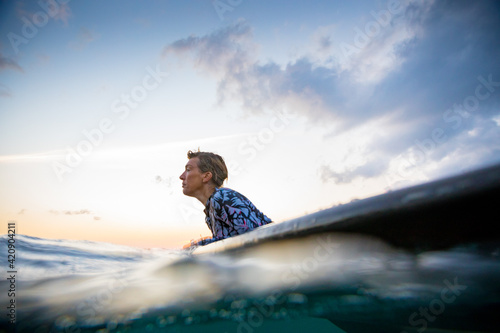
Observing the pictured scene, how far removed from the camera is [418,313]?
130 cm

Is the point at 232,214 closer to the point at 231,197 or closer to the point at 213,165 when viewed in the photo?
the point at 231,197

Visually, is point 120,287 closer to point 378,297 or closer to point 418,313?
point 378,297

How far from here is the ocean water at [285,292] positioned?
1.16 metres

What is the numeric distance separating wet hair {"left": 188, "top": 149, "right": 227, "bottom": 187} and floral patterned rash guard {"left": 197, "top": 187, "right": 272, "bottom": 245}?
47.6 inches

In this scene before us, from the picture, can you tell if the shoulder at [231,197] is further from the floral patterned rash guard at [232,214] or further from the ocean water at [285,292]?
the ocean water at [285,292]

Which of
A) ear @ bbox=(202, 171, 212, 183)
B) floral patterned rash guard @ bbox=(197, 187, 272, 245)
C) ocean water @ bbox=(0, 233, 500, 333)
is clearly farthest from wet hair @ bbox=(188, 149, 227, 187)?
ocean water @ bbox=(0, 233, 500, 333)

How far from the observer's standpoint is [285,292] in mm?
1395

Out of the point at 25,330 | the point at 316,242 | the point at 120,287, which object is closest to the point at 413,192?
the point at 316,242

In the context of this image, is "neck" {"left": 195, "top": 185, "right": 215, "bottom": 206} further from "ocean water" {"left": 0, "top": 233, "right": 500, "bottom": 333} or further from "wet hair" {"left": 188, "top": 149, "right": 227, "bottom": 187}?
"ocean water" {"left": 0, "top": 233, "right": 500, "bottom": 333}

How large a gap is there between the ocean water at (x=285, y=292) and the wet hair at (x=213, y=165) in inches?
118

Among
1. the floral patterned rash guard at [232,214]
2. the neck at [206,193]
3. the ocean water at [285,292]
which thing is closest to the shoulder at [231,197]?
the floral patterned rash guard at [232,214]

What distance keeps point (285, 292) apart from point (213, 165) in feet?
12.0

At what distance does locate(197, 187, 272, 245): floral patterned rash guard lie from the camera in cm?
345

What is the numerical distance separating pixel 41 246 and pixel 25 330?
2008 mm
